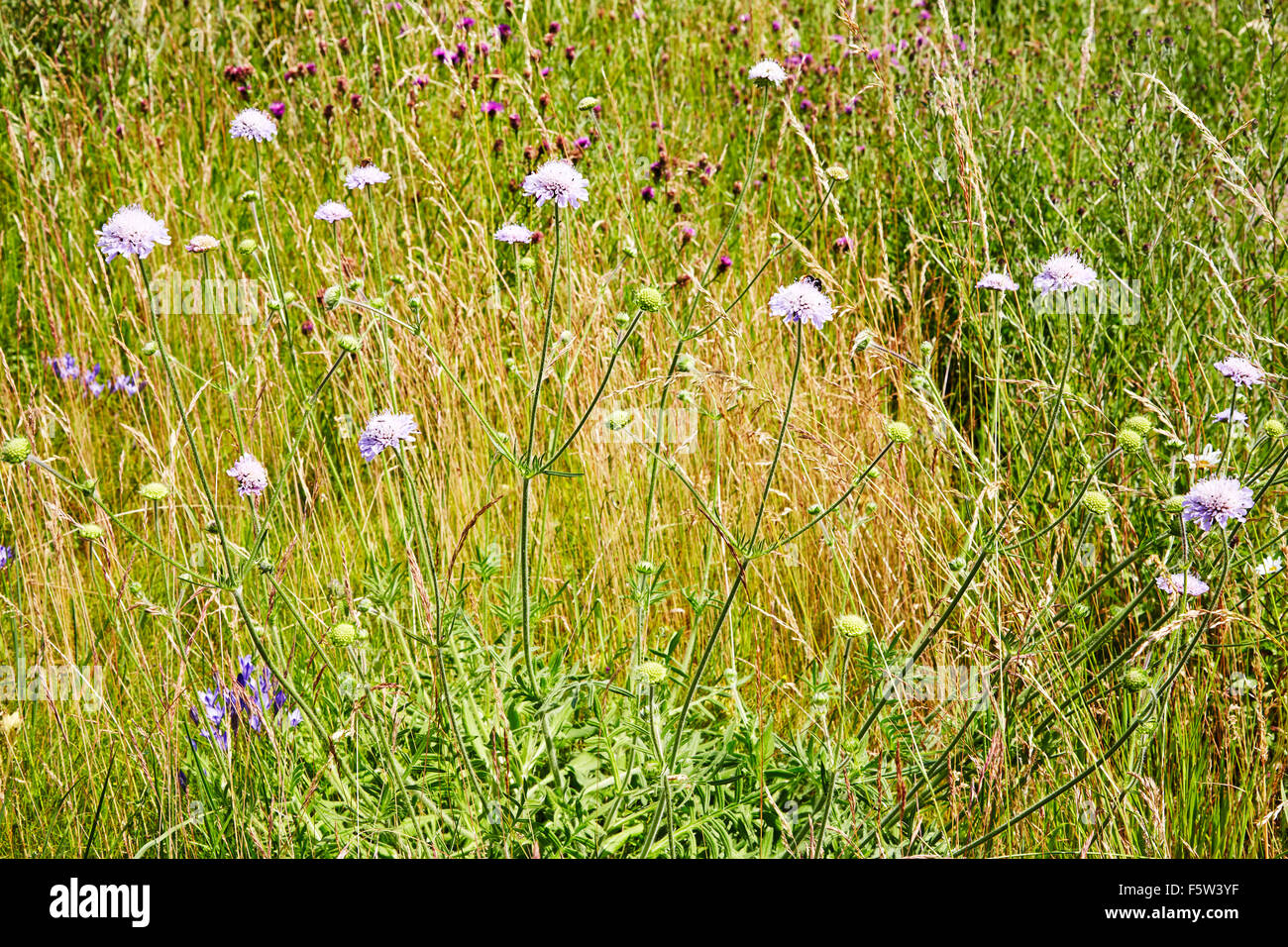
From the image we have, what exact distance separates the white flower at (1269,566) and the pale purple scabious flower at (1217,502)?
0.45m

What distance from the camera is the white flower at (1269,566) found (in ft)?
6.03

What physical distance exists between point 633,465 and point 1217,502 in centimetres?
127

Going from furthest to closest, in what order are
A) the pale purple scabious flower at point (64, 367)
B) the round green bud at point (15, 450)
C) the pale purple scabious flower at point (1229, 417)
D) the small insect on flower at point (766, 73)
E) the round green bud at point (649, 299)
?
the pale purple scabious flower at point (64, 367), the pale purple scabious flower at point (1229, 417), the small insect on flower at point (766, 73), the round green bud at point (649, 299), the round green bud at point (15, 450)

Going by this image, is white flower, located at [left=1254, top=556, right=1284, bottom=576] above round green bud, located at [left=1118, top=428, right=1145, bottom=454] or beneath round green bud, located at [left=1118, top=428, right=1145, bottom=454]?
beneath

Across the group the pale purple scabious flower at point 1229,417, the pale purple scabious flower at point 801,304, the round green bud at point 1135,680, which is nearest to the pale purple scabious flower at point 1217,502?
the round green bud at point 1135,680

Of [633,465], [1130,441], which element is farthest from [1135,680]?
[633,465]

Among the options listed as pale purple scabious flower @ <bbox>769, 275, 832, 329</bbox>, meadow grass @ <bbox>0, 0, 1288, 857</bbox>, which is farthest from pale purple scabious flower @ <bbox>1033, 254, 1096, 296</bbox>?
pale purple scabious flower @ <bbox>769, 275, 832, 329</bbox>

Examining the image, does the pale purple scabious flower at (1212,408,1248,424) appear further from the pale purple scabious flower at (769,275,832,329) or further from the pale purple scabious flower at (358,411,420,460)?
the pale purple scabious flower at (358,411,420,460)

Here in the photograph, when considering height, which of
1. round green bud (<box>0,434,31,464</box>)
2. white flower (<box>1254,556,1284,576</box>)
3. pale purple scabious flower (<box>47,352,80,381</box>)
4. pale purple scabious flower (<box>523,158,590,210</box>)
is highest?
pale purple scabious flower (<box>47,352,80,381</box>)

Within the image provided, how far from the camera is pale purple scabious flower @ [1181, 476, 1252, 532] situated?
57.1 inches

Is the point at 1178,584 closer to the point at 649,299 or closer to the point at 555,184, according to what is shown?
the point at 649,299

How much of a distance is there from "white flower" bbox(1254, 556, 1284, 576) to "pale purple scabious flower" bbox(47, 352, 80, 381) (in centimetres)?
280

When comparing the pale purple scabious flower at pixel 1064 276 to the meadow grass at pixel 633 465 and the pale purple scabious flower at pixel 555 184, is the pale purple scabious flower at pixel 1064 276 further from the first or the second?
the pale purple scabious flower at pixel 555 184
